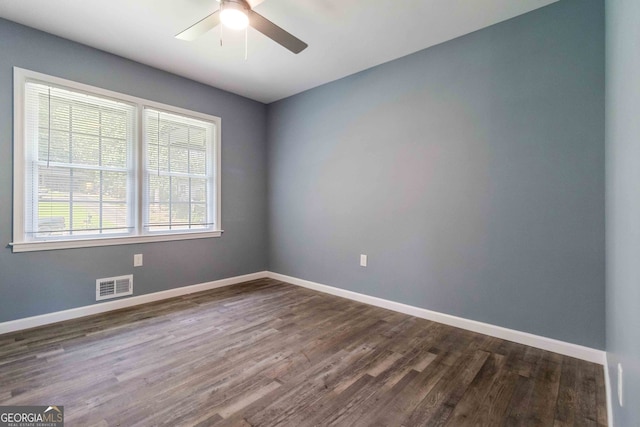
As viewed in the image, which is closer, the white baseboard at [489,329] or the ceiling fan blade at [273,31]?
the ceiling fan blade at [273,31]

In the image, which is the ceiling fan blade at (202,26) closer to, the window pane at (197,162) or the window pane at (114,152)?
the window pane at (114,152)

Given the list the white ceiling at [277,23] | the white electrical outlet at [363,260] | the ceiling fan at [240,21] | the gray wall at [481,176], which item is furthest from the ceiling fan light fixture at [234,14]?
the white electrical outlet at [363,260]

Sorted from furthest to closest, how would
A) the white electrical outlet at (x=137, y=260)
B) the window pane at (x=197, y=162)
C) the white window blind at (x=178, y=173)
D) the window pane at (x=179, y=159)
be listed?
the window pane at (x=197, y=162)
the window pane at (x=179, y=159)
the white window blind at (x=178, y=173)
the white electrical outlet at (x=137, y=260)

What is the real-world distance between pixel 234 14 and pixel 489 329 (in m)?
3.20

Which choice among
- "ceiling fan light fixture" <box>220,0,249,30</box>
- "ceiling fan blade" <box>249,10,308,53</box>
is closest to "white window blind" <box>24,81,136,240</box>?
"ceiling fan light fixture" <box>220,0,249,30</box>

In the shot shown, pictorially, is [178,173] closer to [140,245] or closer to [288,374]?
[140,245]

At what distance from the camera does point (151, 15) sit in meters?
2.38

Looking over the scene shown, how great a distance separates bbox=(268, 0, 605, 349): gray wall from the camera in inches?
83.4

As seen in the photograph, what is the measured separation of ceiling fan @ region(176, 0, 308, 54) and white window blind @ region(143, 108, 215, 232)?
4.83 ft

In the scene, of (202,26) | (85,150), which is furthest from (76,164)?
(202,26)

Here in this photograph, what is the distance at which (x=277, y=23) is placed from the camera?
98.3 inches

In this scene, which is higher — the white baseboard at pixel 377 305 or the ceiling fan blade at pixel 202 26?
the ceiling fan blade at pixel 202 26

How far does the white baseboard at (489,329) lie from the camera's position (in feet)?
6.92

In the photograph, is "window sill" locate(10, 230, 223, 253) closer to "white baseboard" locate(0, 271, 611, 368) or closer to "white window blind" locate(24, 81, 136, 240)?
"white window blind" locate(24, 81, 136, 240)
